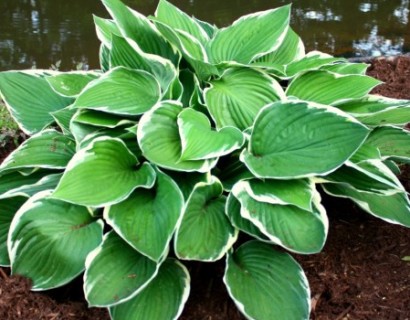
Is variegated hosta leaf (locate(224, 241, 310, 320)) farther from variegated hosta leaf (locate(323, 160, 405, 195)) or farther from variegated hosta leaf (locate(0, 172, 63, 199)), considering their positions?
variegated hosta leaf (locate(0, 172, 63, 199))

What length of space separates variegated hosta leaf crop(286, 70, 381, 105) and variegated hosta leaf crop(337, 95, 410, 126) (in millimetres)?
49

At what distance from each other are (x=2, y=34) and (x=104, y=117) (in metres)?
3.65

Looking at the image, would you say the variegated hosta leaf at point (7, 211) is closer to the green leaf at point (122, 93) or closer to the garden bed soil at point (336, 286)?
the garden bed soil at point (336, 286)

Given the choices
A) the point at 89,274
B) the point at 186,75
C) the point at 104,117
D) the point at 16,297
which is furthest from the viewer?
the point at 186,75

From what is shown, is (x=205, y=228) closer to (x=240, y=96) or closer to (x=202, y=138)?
(x=202, y=138)

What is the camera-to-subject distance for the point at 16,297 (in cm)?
165

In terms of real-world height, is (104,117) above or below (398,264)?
above

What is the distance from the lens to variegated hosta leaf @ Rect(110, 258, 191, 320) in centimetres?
156

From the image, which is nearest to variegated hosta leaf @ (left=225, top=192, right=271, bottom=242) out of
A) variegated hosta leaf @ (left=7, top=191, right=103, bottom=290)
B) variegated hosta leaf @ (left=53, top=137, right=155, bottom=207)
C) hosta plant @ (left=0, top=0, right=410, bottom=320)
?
hosta plant @ (left=0, top=0, right=410, bottom=320)

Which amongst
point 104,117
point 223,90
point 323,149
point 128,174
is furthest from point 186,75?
point 323,149

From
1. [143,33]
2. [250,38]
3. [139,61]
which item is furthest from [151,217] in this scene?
[250,38]

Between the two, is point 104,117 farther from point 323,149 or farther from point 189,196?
point 323,149

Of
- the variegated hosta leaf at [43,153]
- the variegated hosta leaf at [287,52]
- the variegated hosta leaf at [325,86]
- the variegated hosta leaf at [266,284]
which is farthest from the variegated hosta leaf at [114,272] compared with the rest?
the variegated hosta leaf at [287,52]

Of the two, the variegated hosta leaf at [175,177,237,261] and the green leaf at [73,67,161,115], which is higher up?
the green leaf at [73,67,161,115]
